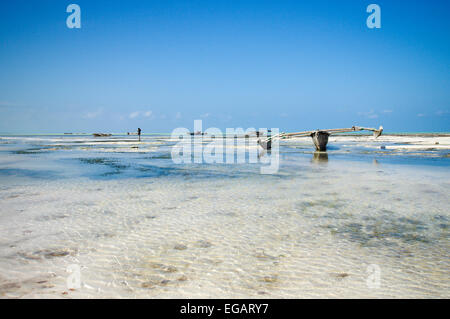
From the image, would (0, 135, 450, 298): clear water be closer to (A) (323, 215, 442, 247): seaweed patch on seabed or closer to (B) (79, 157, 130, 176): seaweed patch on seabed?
(A) (323, 215, 442, 247): seaweed patch on seabed

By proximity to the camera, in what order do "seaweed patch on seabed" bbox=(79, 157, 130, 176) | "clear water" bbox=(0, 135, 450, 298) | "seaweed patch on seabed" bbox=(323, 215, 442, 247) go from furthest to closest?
1. "seaweed patch on seabed" bbox=(79, 157, 130, 176)
2. "seaweed patch on seabed" bbox=(323, 215, 442, 247)
3. "clear water" bbox=(0, 135, 450, 298)

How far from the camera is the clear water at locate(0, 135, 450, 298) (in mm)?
3141

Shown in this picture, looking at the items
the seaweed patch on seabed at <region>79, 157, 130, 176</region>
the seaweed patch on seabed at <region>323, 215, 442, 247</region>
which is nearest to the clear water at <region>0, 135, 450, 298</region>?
the seaweed patch on seabed at <region>323, 215, 442, 247</region>

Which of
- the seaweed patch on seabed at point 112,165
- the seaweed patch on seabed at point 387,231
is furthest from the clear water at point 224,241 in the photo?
the seaweed patch on seabed at point 112,165

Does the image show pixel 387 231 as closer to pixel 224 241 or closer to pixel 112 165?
pixel 224 241

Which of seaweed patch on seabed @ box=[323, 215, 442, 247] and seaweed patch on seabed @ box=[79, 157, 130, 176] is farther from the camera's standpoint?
seaweed patch on seabed @ box=[79, 157, 130, 176]

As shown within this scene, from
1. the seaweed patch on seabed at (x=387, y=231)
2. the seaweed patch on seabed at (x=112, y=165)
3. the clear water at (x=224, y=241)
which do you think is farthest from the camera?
the seaweed patch on seabed at (x=112, y=165)

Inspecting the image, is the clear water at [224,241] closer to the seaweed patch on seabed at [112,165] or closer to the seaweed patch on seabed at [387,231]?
the seaweed patch on seabed at [387,231]

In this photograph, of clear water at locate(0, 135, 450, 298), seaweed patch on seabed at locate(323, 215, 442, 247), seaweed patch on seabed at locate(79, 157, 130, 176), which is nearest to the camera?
clear water at locate(0, 135, 450, 298)

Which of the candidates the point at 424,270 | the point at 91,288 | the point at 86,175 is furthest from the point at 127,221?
the point at 86,175

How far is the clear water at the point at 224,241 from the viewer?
10.3ft

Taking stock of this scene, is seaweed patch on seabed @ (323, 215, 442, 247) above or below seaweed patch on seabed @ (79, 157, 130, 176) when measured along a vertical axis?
below
